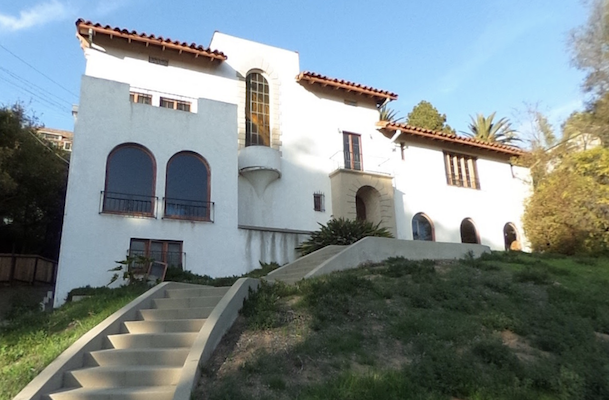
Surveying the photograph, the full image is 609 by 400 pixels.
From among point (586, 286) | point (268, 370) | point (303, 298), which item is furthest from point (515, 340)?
point (586, 286)

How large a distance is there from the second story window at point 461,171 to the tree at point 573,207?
280 cm

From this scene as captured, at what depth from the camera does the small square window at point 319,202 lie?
18719mm

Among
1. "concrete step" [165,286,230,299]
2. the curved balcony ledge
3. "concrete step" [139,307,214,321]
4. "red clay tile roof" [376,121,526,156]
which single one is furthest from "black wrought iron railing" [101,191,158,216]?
"red clay tile roof" [376,121,526,156]

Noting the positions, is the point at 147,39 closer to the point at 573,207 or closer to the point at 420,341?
the point at 420,341

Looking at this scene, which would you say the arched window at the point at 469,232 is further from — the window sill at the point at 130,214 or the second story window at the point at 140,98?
the second story window at the point at 140,98

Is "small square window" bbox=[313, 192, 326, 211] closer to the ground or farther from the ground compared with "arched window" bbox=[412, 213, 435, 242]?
farther from the ground

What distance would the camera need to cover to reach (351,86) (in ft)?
66.2

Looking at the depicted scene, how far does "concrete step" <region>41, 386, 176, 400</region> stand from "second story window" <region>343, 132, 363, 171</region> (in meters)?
15.1

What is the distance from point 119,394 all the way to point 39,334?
12.2ft

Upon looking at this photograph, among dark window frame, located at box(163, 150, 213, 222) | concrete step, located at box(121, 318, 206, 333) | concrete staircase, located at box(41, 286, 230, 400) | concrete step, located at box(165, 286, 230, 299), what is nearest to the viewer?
concrete staircase, located at box(41, 286, 230, 400)

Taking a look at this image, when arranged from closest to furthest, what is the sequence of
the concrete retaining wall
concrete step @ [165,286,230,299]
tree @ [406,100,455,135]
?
concrete step @ [165,286,230,299] < the concrete retaining wall < tree @ [406,100,455,135]

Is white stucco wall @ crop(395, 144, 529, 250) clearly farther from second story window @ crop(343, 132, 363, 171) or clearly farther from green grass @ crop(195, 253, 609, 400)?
green grass @ crop(195, 253, 609, 400)

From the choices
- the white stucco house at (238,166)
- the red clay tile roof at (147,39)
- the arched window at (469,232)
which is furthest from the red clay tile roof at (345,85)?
the arched window at (469,232)

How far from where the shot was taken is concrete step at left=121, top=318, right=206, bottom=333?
7141 millimetres
